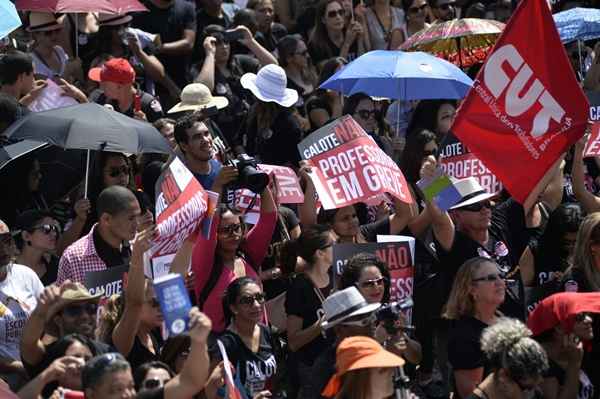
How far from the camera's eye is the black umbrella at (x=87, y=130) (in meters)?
10.2

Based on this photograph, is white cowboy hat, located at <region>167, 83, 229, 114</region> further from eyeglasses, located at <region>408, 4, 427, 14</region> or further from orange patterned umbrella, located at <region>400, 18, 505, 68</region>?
eyeglasses, located at <region>408, 4, 427, 14</region>

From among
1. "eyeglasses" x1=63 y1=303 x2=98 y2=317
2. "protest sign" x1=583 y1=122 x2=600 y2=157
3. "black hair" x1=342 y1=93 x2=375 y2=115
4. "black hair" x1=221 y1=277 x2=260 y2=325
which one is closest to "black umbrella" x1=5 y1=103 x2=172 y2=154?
"black hair" x1=221 y1=277 x2=260 y2=325

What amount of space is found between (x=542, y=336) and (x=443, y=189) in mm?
1392

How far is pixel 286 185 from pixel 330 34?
489cm

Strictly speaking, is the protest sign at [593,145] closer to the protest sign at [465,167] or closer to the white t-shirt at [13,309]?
the protest sign at [465,167]

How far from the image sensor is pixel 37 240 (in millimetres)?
9828

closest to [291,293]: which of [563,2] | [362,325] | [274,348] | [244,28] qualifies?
[274,348]

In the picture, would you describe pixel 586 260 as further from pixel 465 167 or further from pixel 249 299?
pixel 249 299

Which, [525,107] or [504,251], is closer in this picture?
[525,107]

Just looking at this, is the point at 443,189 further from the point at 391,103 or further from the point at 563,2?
the point at 563,2

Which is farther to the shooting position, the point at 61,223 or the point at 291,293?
the point at 61,223

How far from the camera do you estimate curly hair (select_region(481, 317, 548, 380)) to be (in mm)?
8281

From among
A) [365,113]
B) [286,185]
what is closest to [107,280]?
[286,185]

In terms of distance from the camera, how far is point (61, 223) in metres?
10.8
